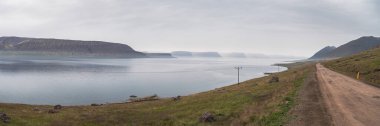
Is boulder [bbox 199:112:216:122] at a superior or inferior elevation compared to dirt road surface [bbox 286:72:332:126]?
inferior

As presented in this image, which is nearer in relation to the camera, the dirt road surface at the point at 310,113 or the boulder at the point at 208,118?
the dirt road surface at the point at 310,113

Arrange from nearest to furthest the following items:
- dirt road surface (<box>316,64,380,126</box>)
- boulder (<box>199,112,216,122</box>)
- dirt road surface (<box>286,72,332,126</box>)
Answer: dirt road surface (<box>316,64,380,126</box>) → dirt road surface (<box>286,72,332,126</box>) → boulder (<box>199,112,216,122</box>)

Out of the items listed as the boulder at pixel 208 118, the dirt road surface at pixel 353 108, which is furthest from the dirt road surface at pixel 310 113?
the boulder at pixel 208 118

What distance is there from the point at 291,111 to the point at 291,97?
397 inches

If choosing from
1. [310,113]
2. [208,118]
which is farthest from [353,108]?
[208,118]

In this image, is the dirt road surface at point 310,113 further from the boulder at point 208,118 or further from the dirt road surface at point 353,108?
the boulder at point 208,118

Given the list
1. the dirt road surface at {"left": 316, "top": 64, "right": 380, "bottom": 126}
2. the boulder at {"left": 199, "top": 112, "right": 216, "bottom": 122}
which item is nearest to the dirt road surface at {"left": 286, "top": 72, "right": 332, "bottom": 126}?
the dirt road surface at {"left": 316, "top": 64, "right": 380, "bottom": 126}

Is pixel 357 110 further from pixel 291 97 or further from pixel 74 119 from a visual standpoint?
pixel 74 119

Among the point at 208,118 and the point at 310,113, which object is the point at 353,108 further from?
the point at 208,118

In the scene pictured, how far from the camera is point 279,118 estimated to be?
31344 millimetres

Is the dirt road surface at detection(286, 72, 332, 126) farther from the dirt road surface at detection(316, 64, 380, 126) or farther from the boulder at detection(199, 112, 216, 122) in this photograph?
the boulder at detection(199, 112, 216, 122)

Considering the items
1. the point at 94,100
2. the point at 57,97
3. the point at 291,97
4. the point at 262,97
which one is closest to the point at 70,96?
the point at 57,97

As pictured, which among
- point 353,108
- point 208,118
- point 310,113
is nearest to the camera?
point 310,113

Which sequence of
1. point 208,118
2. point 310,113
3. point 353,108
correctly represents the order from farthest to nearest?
point 208,118 < point 353,108 < point 310,113
